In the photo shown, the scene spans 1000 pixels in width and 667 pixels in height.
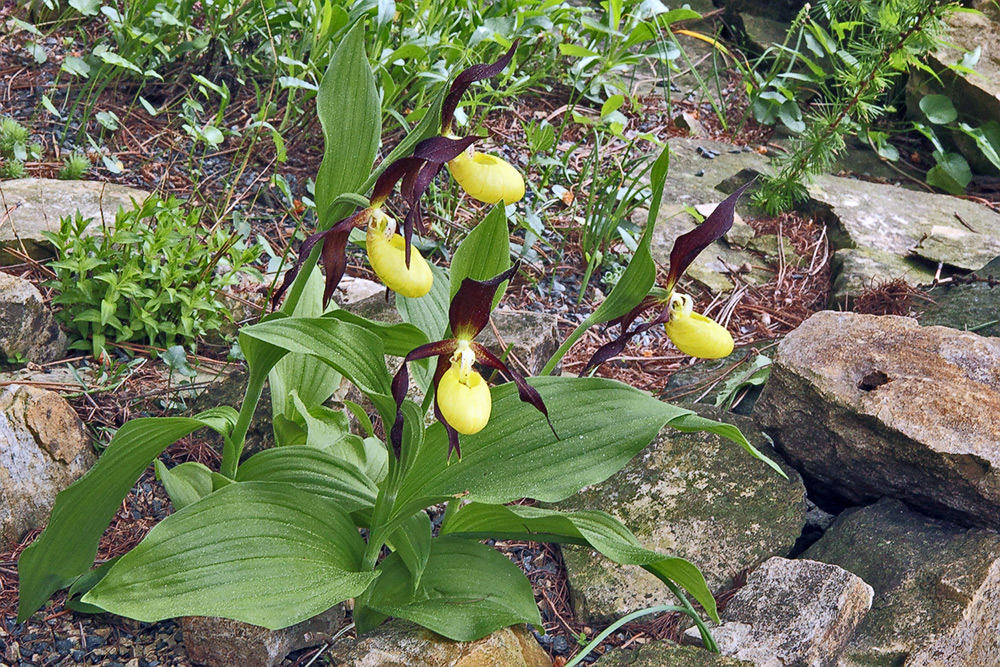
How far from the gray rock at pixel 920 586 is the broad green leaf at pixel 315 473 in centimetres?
93

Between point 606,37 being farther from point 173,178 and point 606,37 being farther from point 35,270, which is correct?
point 35,270

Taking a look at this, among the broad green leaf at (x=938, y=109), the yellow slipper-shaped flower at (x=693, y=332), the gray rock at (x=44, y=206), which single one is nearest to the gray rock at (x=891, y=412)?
the yellow slipper-shaped flower at (x=693, y=332)

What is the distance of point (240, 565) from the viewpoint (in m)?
1.27

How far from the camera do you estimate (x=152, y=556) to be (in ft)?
4.09

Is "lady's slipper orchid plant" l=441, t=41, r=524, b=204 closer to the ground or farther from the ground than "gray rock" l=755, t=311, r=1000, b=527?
farther from the ground

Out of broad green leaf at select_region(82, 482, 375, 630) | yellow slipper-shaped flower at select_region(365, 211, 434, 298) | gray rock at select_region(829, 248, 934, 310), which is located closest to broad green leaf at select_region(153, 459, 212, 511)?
broad green leaf at select_region(82, 482, 375, 630)

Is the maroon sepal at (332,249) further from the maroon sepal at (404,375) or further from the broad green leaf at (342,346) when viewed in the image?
the maroon sepal at (404,375)

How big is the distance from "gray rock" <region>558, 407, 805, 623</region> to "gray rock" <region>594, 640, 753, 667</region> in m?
0.19

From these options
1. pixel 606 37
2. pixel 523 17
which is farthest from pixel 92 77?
pixel 606 37

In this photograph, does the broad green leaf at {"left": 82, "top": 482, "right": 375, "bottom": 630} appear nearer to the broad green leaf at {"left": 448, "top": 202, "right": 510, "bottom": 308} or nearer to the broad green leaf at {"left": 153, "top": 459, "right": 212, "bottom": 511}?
the broad green leaf at {"left": 153, "top": 459, "right": 212, "bottom": 511}

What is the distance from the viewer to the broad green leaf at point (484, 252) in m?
1.31

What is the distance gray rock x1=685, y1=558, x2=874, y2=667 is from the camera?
1443 millimetres

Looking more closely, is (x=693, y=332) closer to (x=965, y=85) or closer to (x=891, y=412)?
(x=891, y=412)

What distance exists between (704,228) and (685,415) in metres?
0.30
